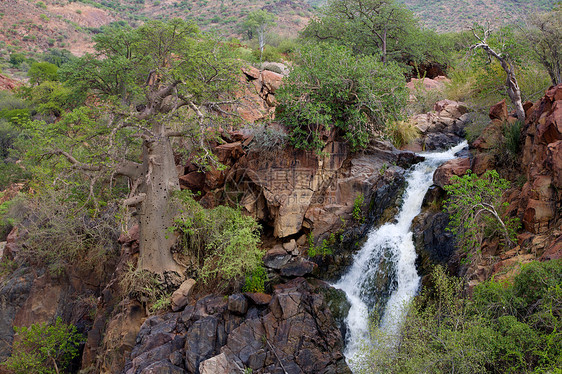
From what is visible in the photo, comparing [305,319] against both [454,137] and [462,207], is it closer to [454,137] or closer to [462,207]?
[462,207]

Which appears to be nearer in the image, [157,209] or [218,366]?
[218,366]

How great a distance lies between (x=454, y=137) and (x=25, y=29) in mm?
59407

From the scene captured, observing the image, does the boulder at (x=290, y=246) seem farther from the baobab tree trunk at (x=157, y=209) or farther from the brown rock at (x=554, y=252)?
the brown rock at (x=554, y=252)

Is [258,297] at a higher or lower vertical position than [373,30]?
lower

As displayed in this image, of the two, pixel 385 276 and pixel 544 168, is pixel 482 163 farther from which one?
pixel 385 276

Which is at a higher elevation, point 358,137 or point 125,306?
point 358,137

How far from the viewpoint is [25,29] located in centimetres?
5003

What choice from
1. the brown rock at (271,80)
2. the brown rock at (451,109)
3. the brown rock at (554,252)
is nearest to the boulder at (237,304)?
the brown rock at (554,252)

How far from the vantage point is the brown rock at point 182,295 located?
1017 cm

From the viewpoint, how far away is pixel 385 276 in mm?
10078

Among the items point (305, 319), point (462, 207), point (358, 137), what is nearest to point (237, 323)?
point (305, 319)

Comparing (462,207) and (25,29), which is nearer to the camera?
(462,207)

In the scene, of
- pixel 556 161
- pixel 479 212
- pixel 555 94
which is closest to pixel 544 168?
pixel 556 161

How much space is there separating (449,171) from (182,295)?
352 inches
